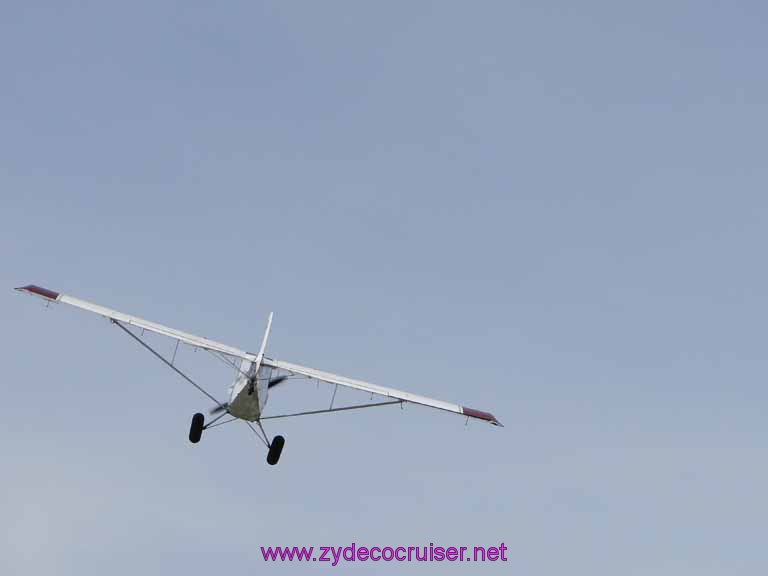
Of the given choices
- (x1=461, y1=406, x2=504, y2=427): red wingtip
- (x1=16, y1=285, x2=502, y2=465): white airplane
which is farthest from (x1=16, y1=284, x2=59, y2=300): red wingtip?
(x1=461, y1=406, x2=504, y2=427): red wingtip

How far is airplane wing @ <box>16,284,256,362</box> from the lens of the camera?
38906 millimetres

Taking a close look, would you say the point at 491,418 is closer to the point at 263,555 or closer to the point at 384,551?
the point at 384,551

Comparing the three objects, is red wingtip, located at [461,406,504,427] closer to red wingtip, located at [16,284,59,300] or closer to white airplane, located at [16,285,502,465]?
white airplane, located at [16,285,502,465]

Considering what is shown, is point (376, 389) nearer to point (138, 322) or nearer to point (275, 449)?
point (275, 449)

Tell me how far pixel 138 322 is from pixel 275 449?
875cm

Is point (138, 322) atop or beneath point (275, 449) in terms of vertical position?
atop

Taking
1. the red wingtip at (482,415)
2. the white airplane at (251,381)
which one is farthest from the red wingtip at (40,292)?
the red wingtip at (482,415)

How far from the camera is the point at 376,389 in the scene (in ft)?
136

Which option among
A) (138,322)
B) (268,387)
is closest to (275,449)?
(268,387)

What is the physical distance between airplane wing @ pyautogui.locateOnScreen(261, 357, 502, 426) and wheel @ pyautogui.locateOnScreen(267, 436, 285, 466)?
3.06 metres

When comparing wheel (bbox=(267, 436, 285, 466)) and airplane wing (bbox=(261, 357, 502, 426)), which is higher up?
airplane wing (bbox=(261, 357, 502, 426))

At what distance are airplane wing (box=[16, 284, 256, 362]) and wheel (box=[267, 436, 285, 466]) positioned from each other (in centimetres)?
361

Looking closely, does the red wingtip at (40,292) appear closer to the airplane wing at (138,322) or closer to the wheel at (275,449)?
the airplane wing at (138,322)

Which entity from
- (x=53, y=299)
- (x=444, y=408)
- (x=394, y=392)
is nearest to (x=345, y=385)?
(x=394, y=392)
